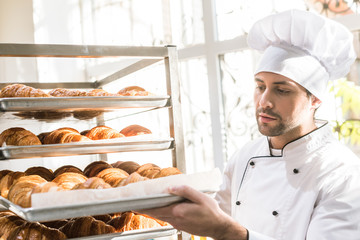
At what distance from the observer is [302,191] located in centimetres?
180

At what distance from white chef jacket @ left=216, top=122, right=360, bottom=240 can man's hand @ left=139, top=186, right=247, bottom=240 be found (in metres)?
0.29

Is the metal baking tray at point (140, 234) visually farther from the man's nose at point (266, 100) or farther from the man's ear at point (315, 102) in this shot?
the man's ear at point (315, 102)

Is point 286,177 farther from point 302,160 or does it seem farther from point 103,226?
point 103,226

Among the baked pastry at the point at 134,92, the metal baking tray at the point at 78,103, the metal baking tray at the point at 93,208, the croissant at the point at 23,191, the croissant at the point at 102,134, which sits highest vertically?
the baked pastry at the point at 134,92

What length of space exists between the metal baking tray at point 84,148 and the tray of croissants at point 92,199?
0.21 ft

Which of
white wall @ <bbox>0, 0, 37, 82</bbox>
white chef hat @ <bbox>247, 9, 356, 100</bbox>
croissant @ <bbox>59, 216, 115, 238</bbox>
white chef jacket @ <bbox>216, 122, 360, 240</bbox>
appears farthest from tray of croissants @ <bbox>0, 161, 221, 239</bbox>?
white wall @ <bbox>0, 0, 37, 82</bbox>

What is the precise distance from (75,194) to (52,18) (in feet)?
11.4

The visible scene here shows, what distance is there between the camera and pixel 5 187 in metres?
1.33

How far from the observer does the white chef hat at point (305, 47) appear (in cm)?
182

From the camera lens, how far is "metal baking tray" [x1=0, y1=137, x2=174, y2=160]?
1231 millimetres

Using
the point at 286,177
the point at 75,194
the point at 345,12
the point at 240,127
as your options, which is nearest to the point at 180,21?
the point at 240,127

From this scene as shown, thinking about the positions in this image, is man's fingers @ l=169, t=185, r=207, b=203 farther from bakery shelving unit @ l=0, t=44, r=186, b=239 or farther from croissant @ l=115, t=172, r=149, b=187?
bakery shelving unit @ l=0, t=44, r=186, b=239

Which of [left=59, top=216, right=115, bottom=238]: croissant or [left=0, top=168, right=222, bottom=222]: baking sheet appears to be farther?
[left=59, top=216, right=115, bottom=238]: croissant

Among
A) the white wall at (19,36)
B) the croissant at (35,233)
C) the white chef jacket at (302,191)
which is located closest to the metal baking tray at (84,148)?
the croissant at (35,233)
